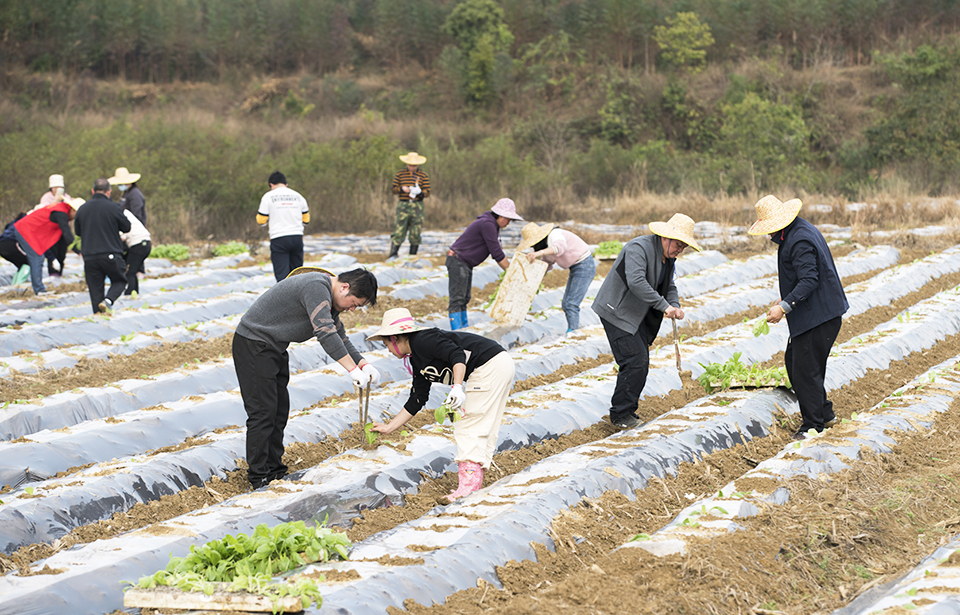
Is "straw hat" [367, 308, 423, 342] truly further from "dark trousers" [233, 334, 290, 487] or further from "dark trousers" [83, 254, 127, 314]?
"dark trousers" [83, 254, 127, 314]

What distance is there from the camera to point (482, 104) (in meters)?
35.8

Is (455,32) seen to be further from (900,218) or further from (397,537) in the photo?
(397,537)

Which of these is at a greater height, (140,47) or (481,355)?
(140,47)

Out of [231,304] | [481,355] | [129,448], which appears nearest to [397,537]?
[481,355]

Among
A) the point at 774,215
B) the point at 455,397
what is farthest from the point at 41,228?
the point at 774,215

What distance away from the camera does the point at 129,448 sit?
205 inches

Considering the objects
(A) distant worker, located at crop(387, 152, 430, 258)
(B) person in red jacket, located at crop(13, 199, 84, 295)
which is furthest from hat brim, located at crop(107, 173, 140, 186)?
(A) distant worker, located at crop(387, 152, 430, 258)

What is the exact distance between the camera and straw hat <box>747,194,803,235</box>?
504 centimetres

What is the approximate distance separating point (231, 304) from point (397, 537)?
658 centimetres

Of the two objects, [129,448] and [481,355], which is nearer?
[481,355]

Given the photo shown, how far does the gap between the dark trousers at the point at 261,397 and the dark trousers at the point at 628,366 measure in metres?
2.11

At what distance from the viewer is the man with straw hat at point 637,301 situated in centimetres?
520

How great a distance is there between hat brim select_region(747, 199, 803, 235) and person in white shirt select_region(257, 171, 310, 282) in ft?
16.5

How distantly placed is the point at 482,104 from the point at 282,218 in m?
28.3
